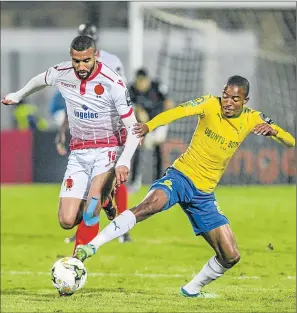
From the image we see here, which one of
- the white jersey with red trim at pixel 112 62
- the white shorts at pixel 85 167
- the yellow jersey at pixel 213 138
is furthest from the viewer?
the white jersey with red trim at pixel 112 62

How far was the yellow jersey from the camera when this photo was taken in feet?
28.7

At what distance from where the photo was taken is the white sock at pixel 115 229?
26.0 ft

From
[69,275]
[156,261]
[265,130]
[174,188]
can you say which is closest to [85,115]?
[174,188]

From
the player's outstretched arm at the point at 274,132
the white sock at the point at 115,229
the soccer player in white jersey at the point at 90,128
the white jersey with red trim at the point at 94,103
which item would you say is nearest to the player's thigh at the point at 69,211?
the soccer player in white jersey at the point at 90,128

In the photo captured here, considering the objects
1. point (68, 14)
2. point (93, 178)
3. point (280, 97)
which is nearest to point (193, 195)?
point (93, 178)

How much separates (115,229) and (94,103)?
1.29 m

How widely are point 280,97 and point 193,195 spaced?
1368cm

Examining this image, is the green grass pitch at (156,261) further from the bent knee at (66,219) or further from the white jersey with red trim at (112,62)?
the white jersey with red trim at (112,62)

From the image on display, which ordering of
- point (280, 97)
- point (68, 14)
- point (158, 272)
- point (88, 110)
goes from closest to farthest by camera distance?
point (88, 110) < point (158, 272) < point (280, 97) < point (68, 14)

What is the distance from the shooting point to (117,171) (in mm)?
8195

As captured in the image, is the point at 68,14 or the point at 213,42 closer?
the point at 213,42

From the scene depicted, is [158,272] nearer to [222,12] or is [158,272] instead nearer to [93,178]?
[93,178]

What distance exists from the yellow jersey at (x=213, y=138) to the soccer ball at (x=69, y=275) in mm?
1548

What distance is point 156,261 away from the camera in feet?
40.8
